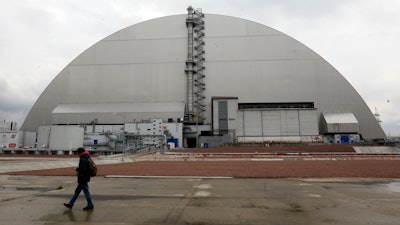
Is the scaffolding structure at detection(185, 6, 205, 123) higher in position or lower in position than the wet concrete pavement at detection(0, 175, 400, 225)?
higher

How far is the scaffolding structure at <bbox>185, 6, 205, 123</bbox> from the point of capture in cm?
7619

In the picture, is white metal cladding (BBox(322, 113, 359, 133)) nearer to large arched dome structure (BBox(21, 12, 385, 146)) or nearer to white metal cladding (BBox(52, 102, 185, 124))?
large arched dome structure (BBox(21, 12, 385, 146))

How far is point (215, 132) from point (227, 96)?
10.6m

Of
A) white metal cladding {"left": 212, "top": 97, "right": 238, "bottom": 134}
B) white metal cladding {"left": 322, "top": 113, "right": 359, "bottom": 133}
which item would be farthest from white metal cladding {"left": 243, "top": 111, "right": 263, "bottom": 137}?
white metal cladding {"left": 322, "top": 113, "right": 359, "bottom": 133}

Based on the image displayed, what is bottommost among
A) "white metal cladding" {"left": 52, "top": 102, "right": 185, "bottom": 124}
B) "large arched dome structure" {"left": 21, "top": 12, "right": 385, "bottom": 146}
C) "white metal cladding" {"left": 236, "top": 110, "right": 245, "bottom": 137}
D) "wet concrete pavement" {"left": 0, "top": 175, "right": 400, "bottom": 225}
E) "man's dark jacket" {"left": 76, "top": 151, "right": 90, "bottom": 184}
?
"wet concrete pavement" {"left": 0, "top": 175, "right": 400, "bottom": 225}

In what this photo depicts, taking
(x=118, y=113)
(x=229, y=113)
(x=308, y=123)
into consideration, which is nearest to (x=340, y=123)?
(x=308, y=123)

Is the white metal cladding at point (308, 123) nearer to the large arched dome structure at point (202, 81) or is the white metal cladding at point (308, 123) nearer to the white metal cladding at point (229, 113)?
the large arched dome structure at point (202, 81)

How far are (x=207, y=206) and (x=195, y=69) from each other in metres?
70.9

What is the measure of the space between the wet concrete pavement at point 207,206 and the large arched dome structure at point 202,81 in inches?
2403

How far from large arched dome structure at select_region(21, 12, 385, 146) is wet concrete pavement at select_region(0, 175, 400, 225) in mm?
61039

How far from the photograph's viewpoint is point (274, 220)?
6.52 meters

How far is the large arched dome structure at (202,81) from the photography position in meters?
73.8

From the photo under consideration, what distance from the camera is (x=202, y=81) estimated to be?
78.4 metres

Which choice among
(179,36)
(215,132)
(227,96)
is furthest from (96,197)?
(179,36)
